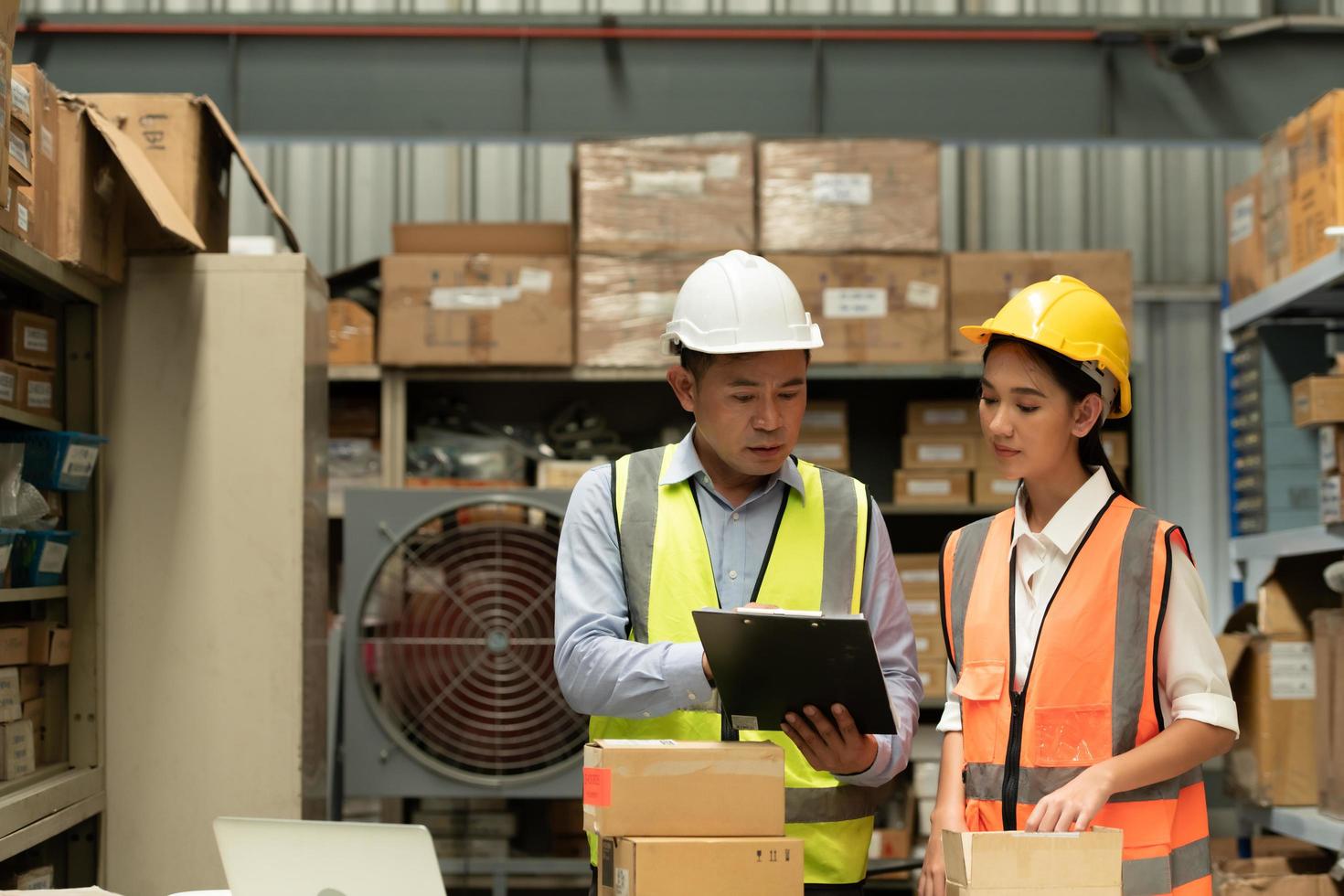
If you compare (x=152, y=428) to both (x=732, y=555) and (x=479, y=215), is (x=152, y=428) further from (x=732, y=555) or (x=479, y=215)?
(x=479, y=215)

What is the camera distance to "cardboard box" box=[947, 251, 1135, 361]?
4.86 meters

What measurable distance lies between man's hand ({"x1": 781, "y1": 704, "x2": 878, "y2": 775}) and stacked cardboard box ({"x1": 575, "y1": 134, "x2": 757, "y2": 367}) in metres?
2.91

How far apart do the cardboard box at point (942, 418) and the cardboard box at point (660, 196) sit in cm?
88

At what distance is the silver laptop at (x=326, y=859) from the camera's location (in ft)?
5.88

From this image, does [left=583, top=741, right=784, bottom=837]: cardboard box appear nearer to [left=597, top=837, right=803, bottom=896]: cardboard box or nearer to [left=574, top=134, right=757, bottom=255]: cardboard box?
[left=597, top=837, right=803, bottom=896]: cardboard box

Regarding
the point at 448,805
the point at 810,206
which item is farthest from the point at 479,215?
the point at 448,805

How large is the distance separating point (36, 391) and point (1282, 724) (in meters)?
3.06

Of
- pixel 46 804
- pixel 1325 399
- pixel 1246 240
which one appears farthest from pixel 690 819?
pixel 1246 240

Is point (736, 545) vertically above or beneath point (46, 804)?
above

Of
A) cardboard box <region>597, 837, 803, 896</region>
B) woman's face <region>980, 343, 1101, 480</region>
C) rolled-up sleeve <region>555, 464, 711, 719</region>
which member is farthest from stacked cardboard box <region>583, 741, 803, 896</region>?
woman's face <region>980, 343, 1101, 480</region>

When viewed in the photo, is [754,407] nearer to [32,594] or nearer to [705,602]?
[705,602]

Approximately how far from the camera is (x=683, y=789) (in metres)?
1.76

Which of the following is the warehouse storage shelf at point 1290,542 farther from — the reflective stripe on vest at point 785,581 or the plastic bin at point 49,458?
the plastic bin at point 49,458

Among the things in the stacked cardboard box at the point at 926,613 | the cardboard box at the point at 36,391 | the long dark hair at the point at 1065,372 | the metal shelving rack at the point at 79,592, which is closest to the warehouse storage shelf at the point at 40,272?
the metal shelving rack at the point at 79,592
